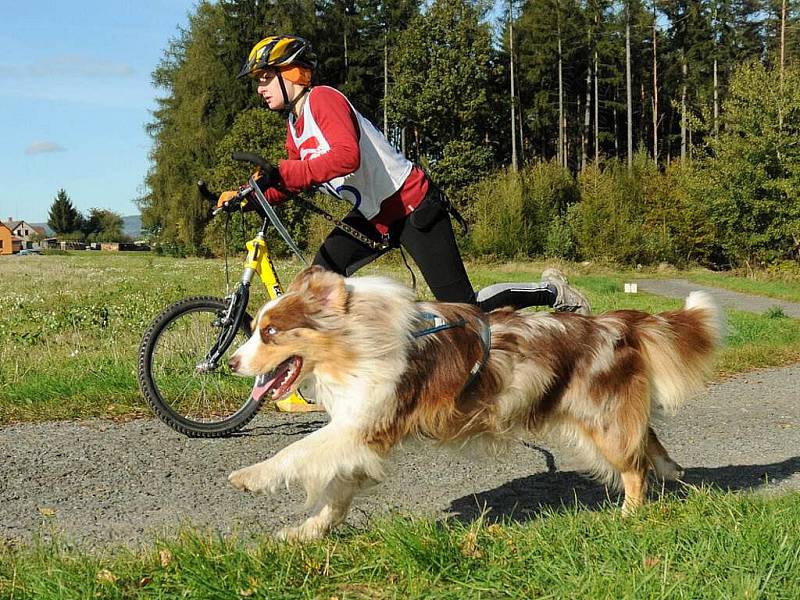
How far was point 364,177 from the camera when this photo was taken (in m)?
5.11

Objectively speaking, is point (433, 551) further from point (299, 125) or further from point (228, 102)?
point (228, 102)

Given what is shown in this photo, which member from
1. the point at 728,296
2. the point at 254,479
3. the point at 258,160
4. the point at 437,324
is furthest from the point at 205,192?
the point at 728,296

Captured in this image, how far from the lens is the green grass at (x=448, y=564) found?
282 cm

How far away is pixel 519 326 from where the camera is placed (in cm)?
423

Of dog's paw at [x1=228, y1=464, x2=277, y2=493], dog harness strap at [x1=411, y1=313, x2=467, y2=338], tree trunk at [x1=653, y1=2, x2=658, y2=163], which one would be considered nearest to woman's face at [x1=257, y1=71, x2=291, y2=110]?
dog harness strap at [x1=411, y1=313, x2=467, y2=338]

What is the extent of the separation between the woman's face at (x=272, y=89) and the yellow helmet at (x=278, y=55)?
0.19 feet

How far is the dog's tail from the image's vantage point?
14.7 feet

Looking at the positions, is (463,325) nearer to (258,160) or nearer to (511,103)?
(258,160)

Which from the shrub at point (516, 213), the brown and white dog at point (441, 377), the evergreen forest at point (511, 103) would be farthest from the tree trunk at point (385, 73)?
the brown and white dog at point (441, 377)

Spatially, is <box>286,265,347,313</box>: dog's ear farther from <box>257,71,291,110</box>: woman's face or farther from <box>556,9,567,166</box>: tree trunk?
<box>556,9,567,166</box>: tree trunk

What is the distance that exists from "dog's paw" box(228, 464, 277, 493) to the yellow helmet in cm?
268

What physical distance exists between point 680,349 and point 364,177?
209 centimetres

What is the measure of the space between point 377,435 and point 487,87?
165ft

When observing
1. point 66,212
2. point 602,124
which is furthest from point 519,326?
point 66,212
